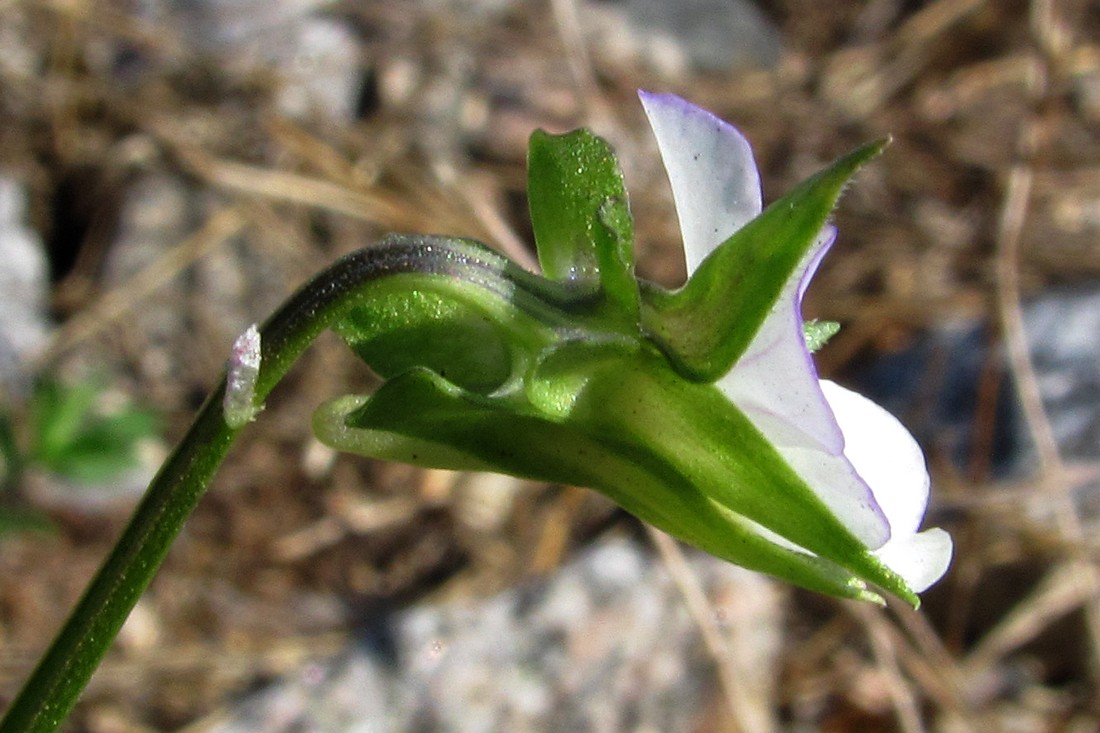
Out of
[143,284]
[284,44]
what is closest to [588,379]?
[143,284]

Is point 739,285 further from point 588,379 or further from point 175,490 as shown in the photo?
point 175,490

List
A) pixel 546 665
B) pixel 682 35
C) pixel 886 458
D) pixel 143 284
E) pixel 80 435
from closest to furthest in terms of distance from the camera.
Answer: pixel 886 458
pixel 546 665
pixel 80 435
pixel 143 284
pixel 682 35

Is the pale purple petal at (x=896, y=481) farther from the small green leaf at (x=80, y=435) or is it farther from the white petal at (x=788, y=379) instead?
the small green leaf at (x=80, y=435)

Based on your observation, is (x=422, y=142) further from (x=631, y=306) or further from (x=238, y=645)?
(x=631, y=306)

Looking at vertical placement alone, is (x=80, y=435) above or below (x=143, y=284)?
above

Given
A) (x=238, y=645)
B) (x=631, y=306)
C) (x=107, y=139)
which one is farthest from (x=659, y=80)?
(x=631, y=306)

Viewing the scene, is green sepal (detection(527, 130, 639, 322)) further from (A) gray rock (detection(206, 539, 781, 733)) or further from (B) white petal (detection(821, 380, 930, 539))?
(A) gray rock (detection(206, 539, 781, 733))

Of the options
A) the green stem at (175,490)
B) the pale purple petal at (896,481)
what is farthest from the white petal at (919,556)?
the green stem at (175,490)

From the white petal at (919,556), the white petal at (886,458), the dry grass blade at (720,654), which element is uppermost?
the white petal at (886,458)
